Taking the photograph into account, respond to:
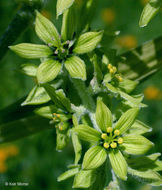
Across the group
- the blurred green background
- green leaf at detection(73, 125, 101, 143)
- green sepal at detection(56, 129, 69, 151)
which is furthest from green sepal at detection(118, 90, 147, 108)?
the blurred green background

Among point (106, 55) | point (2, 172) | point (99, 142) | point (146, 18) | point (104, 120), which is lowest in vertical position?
point (2, 172)

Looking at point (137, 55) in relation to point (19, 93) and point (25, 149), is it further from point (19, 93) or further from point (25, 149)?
point (25, 149)

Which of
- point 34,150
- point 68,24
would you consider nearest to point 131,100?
point 68,24

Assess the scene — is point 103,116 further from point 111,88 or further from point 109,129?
point 111,88

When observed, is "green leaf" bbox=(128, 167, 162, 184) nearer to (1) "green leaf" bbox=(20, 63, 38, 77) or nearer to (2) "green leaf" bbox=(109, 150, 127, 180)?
(2) "green leaf" bbox=(109, 150, 127, 180)

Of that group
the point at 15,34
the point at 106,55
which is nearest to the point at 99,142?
the point at 106,55
